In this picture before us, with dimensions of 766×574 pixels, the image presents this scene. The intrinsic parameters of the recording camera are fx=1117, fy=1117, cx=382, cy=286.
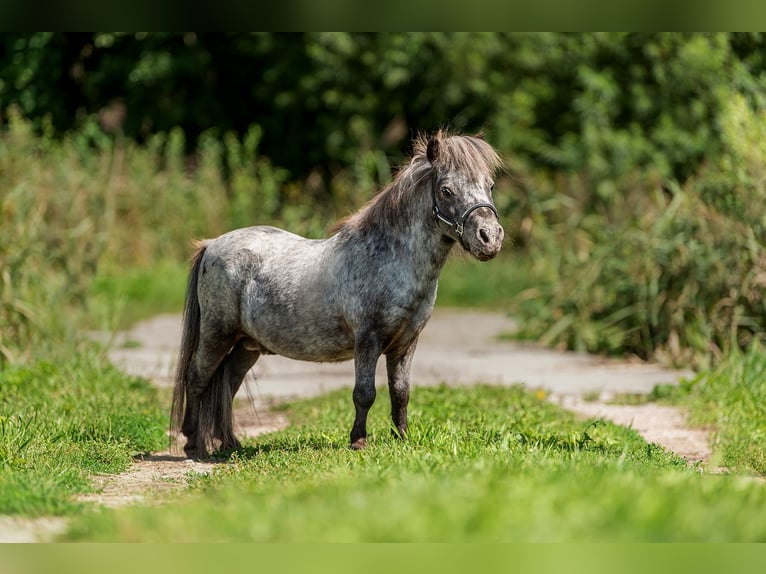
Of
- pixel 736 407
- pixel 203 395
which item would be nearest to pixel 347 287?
pixel 203 395

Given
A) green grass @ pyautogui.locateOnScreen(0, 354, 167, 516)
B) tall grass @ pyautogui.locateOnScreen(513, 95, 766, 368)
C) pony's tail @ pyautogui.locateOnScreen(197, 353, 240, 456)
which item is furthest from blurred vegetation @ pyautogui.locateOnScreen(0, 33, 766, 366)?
pony's tail @ pyautogui.locateOnScreen(197, 353, 240, 456)

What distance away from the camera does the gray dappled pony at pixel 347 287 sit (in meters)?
6.46

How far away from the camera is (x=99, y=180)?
656 inches

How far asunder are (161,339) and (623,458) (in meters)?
8.28

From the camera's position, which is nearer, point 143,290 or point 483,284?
point 143,290

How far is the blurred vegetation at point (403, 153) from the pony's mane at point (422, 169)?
14.7ft

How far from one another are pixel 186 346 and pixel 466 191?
7.69ft

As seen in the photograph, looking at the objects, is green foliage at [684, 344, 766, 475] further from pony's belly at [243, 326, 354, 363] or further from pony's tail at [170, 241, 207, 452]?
pony's tail at [170, 241, 207, 452]

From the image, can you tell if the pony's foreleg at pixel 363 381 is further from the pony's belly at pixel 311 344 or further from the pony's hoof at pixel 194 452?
the pony's hoof at pixel 194 452

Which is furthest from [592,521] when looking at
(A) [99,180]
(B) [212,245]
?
(A) [99,180]

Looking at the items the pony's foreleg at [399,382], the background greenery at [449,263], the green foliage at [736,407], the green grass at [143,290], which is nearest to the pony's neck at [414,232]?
the background greenery at [449,263]

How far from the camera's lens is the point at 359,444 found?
6.62 m

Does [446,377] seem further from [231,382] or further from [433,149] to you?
[433,149]

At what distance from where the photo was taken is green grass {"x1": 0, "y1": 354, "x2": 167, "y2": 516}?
549cm
